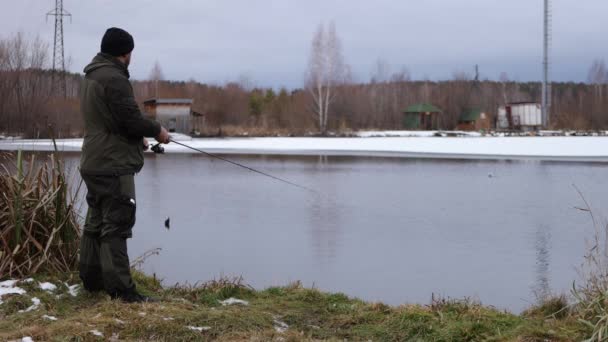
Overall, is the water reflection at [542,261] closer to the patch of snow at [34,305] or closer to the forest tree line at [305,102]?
the patch of snow at [34,305]

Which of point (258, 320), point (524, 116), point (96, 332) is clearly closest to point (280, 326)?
point (258, 320)

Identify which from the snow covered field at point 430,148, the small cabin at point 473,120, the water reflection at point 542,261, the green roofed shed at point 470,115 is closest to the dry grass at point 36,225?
the water reflection at point 542,261

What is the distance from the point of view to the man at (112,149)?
455 centimetres

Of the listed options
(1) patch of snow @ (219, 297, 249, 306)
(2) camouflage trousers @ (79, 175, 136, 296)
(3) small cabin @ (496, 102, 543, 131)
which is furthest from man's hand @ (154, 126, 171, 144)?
(3) small cabin @ (496, 102, 543, 131)

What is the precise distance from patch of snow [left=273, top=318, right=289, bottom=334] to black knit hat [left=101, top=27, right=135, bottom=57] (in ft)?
7.02

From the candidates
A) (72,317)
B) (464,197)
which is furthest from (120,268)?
(464,197)

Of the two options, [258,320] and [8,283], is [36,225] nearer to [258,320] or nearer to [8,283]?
[8,283]

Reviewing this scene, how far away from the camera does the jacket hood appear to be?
183 inches

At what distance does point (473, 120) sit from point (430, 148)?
33.5m

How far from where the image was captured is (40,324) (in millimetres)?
4012

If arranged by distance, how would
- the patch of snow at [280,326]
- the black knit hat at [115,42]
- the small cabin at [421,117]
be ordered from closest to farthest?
the patch of snow at [280,326] → the black knit hat at [115,42] → the small cabin at [421,117]

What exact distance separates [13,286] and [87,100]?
4.90ft

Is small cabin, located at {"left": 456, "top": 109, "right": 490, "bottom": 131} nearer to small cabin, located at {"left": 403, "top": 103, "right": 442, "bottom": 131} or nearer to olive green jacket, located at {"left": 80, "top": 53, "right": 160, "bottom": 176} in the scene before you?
small cabin, located at {"left": 403, "top": 103, "right": 442, "bottom": 131}

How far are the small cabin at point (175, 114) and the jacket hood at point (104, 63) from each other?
48727mm
